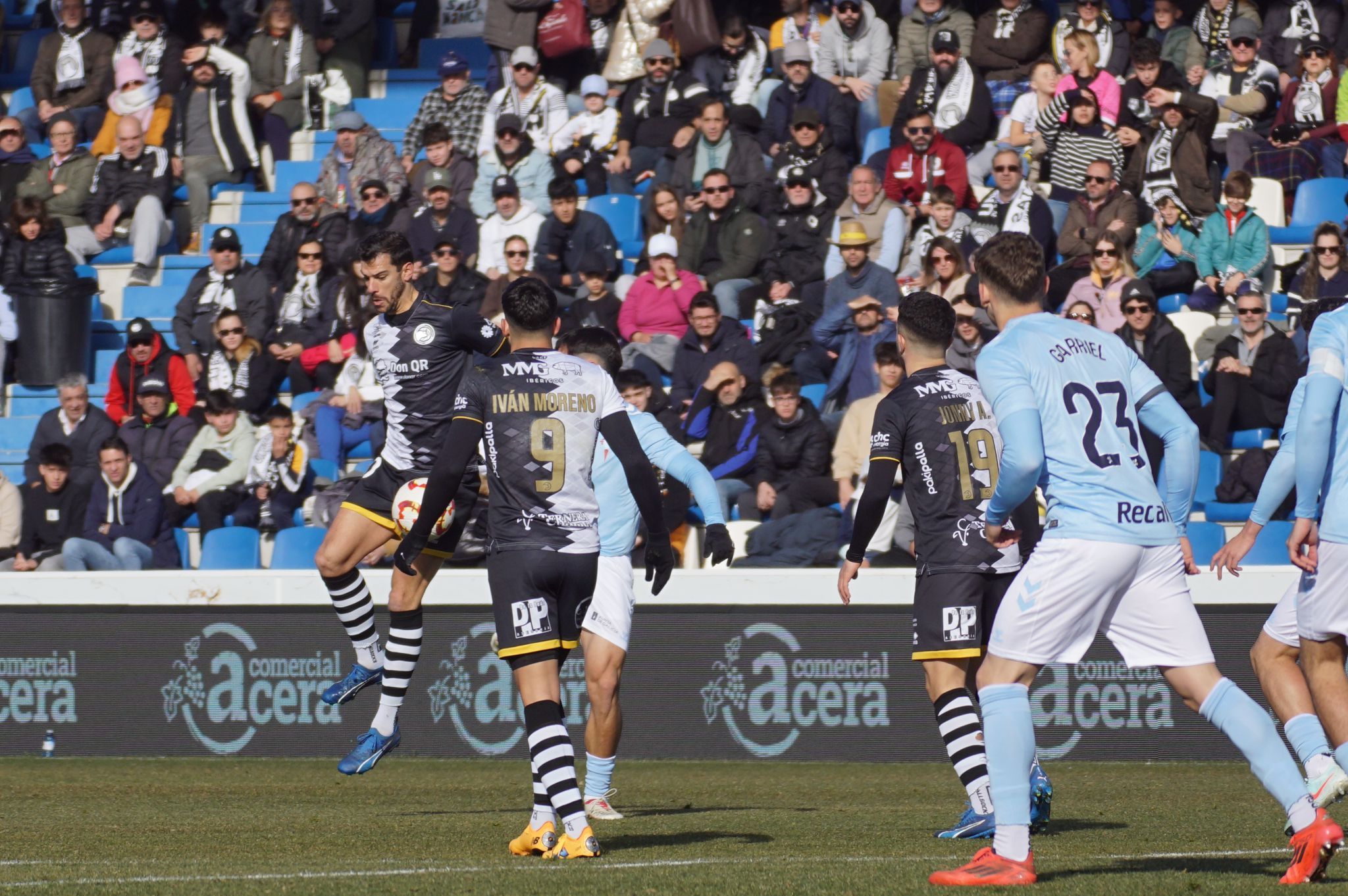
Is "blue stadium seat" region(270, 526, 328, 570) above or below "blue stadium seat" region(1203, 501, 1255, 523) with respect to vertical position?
below

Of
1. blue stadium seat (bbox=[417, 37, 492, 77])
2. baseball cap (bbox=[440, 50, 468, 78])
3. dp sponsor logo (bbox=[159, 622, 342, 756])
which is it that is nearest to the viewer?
dp sponsor logo (bbox=[159, 622, 342, 756])

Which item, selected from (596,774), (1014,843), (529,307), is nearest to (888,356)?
(596,774)

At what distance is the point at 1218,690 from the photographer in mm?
6133

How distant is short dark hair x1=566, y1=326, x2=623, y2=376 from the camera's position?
9.14 m

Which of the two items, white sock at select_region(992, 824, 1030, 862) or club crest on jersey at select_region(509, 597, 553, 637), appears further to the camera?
club crest on jersey at select_region(509, 597, 553, 637)

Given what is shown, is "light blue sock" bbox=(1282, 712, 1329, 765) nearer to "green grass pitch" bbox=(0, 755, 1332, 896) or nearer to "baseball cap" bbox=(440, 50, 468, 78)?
"green grass pitch" bbox=(0, 755, 1332, 896)

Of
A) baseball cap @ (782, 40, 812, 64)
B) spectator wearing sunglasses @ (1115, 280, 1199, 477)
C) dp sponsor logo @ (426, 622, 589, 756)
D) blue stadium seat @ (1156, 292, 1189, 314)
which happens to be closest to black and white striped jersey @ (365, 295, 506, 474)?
dp sponsor logo @ (426, 622, 589, 756)

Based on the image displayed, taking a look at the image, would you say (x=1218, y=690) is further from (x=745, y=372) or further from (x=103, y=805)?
(x=745, y=372)

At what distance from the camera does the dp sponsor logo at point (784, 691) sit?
41.7 feet

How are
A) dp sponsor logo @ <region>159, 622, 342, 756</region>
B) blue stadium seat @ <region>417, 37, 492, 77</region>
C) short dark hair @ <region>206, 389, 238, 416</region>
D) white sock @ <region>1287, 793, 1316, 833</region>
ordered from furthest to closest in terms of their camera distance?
blue stadium seat @ <region>417, 37, 492, 77</region> → short dark hair @ <region>206, 389, 238, 416</region> → dp sponsor logo @ <region>159, 622, 342, 756</region> → white sock @ <region>1287, 793, 1316, 833</region>

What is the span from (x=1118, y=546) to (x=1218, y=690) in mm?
612

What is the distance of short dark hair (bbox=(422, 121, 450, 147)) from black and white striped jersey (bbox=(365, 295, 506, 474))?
961 cm

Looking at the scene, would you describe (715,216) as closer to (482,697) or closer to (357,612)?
(482,697)

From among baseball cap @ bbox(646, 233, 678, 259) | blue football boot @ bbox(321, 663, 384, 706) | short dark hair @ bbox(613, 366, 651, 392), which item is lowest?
blue football boot @ bbox(321, 663, 384, 706)
